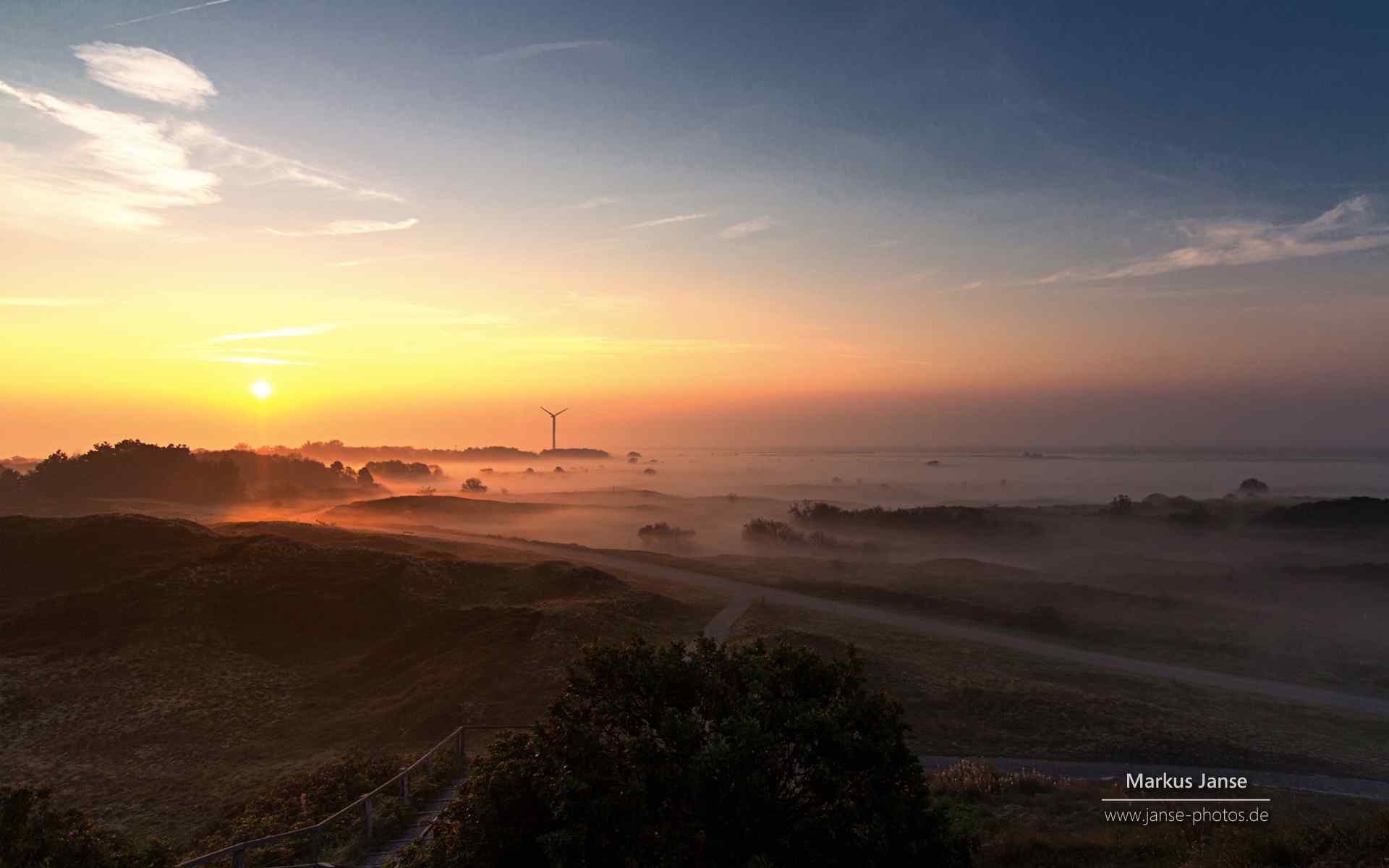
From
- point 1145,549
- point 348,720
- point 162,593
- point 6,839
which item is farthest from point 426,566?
point 1145,549

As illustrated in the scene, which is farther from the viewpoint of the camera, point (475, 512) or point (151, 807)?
point (475, 512)

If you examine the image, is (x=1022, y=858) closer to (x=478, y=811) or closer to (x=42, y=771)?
(x=478, y=811)

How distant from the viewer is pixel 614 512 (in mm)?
130500

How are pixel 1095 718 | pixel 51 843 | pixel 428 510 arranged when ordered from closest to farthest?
pixel 51 843 < pixel 1095 718 < pixel 428 510

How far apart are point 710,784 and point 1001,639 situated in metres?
37.5

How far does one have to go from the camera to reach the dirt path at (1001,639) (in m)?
34.2

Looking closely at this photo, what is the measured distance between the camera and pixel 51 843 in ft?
41.6

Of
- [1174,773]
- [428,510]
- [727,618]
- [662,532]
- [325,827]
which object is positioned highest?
[428,510]

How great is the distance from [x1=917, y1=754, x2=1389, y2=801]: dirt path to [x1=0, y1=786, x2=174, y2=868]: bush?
21.1 m

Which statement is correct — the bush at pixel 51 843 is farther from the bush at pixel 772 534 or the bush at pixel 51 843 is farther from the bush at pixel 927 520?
the bush at pixel 927 520

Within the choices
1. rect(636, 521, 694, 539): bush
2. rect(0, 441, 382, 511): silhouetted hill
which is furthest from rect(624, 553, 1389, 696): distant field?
rect(0, 441, 382, 511): silhouetted hill

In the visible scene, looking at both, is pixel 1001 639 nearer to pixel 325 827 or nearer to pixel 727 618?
pixel 727 618

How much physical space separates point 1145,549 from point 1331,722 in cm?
7405

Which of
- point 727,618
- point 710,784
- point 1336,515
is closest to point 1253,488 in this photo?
point 1336,515
